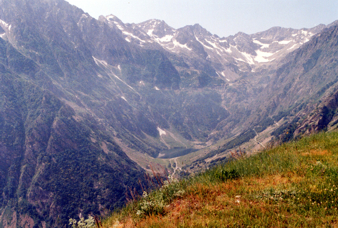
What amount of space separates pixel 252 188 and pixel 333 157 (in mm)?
4167

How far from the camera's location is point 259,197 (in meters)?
7.73

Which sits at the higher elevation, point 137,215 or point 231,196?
point 231,196

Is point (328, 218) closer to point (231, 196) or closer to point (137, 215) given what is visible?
point (231, 196)

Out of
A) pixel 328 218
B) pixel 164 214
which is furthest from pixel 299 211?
pixel 164 214

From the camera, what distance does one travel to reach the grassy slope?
6.52 metres

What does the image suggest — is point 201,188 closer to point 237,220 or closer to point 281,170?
point 237,220

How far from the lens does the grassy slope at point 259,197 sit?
21.4 feet

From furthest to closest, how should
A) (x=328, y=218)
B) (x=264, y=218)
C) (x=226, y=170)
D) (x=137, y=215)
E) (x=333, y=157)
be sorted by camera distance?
1. (x=226, y=170)
2. (x=333, y=157)
3. (x=137, y=215)
4. (x=264, y=218)
5. (x=328, y=218)

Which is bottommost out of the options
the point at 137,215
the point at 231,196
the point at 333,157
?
the point at 137,215

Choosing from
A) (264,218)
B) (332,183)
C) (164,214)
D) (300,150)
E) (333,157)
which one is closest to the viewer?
(264,218)

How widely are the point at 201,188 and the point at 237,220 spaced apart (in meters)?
2.43

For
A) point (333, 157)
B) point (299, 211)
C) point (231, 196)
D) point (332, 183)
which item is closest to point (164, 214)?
point (231, 196)

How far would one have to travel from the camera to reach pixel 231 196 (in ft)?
26.9

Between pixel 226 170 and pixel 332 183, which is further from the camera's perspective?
pixel 226 170
